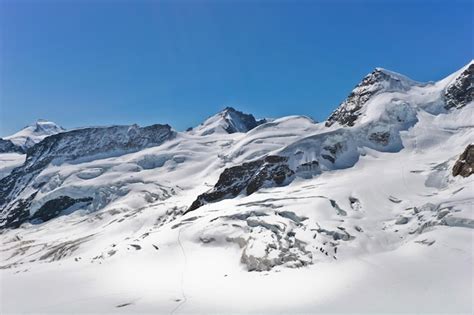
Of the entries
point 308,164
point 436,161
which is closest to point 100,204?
point 308,164

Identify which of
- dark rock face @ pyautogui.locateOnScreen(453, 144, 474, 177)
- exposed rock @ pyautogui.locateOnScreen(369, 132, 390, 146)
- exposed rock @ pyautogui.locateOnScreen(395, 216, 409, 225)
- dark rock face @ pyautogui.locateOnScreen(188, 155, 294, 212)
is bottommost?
exposed rock @ pyautogui.locateOnScreen(395, 216, 409, 225)

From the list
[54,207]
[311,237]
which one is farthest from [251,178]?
[54,207]

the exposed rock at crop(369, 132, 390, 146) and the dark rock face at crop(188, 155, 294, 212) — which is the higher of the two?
the exposed rock at crop(369, 132, 390, 146)

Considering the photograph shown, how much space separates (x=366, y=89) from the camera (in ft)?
464

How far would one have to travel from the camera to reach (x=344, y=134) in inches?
4240

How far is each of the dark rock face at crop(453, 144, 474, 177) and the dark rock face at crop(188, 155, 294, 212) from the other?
109 feet

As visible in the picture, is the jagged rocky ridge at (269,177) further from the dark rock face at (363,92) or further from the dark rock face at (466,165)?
the dark rock face at (466,165)

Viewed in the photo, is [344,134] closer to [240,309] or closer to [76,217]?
[240,309]

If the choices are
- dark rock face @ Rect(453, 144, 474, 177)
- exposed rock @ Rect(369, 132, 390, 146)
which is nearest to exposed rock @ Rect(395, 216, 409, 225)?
dark rock face @ Rect(453, 144, 474, 177)

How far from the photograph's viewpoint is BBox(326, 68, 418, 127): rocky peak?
136 meters

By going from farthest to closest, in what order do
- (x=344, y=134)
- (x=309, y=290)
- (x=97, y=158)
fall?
(x=97, y=158), (x=344, y=134), (x=309, y=290)

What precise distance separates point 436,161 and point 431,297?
5285 centimetres

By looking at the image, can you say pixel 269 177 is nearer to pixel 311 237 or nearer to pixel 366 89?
pixel 311 237

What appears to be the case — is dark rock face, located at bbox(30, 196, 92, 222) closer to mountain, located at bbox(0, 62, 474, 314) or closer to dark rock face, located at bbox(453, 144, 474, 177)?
mountain, located at bbox(0, 62, 474, 314)
